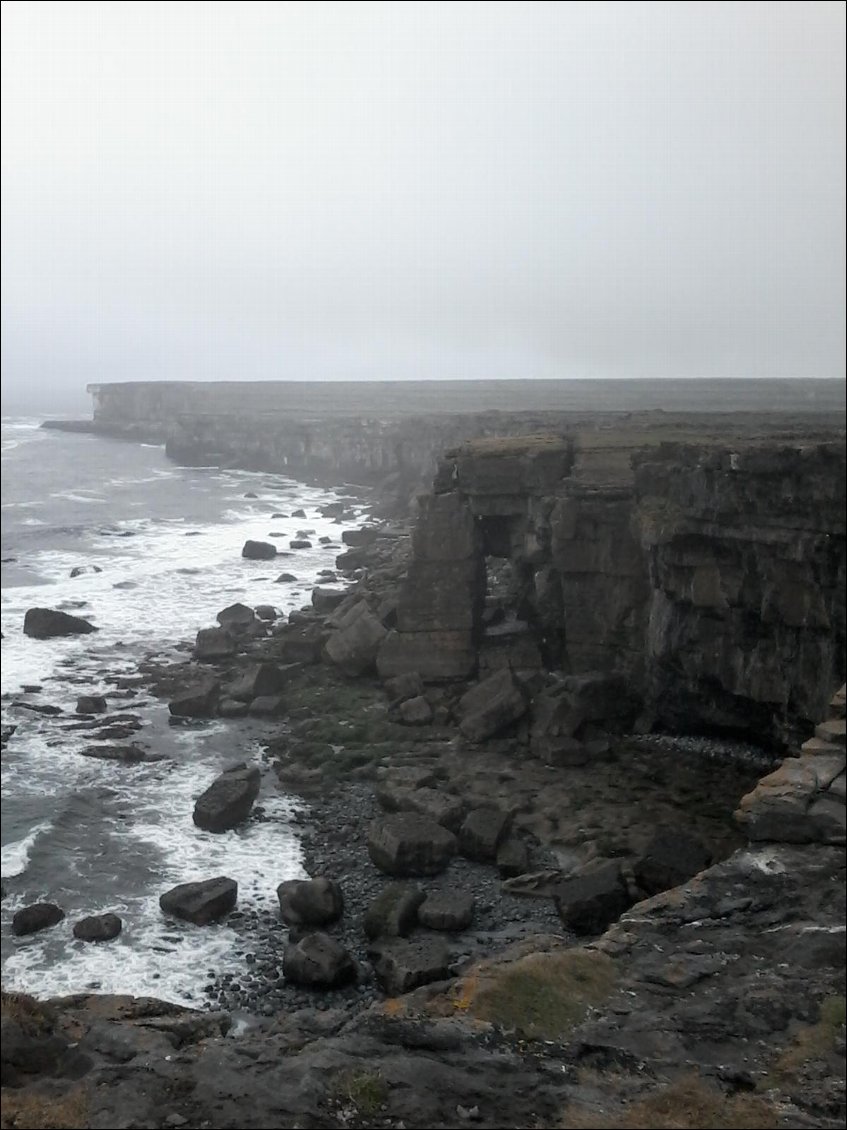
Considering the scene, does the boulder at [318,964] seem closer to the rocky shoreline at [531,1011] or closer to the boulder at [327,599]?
the rocky shoreline at [531,1011]

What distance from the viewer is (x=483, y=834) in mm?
19125

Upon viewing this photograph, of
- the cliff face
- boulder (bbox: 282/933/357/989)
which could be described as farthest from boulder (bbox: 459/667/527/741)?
boulder (bbox: 282/933/357/989)

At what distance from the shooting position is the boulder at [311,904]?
16.8 m

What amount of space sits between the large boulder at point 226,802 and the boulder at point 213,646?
10.6 meters

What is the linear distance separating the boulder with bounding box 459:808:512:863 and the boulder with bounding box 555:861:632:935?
8.19ft

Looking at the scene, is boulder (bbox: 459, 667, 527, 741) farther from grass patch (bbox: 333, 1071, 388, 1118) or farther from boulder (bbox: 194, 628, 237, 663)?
grass patch (bbox: 333, 1071, 388, 1118)

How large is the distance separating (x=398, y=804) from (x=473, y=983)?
11.4 metres

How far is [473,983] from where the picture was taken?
968 centimetres

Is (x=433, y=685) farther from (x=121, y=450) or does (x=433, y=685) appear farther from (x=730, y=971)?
(x=121, y=450)

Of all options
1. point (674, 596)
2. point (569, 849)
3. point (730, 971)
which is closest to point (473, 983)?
point (730, 971)

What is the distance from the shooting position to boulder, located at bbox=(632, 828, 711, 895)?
56.4ft

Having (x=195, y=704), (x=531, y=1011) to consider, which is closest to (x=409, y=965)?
(x=531, y=1011)

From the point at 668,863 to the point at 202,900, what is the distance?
8393mm

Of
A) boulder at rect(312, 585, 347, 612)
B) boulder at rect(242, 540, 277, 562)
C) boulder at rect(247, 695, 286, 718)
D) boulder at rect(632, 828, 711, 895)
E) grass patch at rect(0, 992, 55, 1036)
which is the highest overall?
boulder at rect(242, 540, 277, 562)
